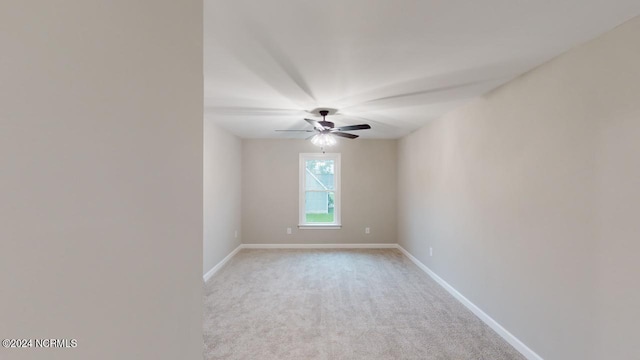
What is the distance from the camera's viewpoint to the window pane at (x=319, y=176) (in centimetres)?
654

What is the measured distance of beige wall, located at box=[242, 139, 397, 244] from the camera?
20.9 feet

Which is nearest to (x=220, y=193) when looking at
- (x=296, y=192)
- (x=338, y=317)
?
(x=296, y=192)

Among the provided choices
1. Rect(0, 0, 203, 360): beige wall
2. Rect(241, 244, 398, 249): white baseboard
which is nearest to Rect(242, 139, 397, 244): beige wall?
Rect(241, 244, 398, 249): white baseboard

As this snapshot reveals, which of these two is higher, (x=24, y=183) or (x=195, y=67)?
(x=195, y=67)

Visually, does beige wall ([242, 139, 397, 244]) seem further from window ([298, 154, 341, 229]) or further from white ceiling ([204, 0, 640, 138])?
white ceiling ([204, 0, 640, 138])

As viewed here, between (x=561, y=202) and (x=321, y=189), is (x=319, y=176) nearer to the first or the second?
(x=321, y=189)

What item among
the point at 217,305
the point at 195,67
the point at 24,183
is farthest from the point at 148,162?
the point at 217,305

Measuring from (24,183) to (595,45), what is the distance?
2772 millimetres

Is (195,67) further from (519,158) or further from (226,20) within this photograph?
(519,158)

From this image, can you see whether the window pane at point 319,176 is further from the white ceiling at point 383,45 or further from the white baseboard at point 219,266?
the white ceiling at point 383,45

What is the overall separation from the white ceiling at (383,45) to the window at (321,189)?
3.10 meters

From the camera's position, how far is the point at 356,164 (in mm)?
6441

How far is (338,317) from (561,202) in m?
2.24

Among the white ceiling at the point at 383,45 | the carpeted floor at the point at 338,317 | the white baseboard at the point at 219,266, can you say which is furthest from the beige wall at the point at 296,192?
the white ceiling at the point at 383,45
